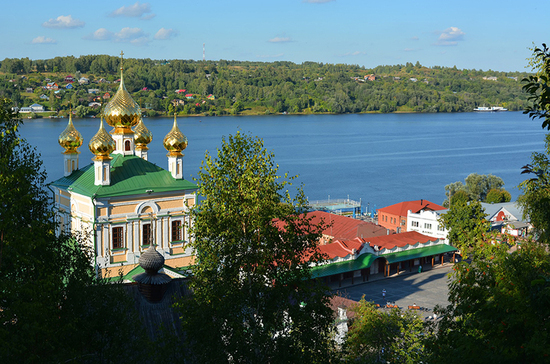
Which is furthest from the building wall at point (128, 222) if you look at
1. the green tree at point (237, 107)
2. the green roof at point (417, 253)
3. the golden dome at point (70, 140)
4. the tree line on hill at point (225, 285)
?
the green tree at point (237, 107)

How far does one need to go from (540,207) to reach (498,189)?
4534cm

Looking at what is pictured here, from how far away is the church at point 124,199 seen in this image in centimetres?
1806

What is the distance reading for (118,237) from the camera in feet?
60.0

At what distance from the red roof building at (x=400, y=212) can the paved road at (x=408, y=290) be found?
9.83 meters

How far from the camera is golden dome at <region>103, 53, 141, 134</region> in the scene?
65.0ft

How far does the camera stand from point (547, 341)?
253 inches

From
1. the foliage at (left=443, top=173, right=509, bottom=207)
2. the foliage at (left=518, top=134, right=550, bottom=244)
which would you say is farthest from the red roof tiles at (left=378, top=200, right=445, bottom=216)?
the foliage at (left=518, top=134, right=550, bottom=244)

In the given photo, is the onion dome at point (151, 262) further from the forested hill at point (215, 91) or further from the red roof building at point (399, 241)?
the forested hill at point (215, 91)

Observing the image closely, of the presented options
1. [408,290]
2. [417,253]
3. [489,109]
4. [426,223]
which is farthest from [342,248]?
[489,109]

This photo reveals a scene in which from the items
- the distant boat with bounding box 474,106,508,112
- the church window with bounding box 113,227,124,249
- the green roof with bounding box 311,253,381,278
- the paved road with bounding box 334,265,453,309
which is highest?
the distant boat with bounding box 474,106,508,112

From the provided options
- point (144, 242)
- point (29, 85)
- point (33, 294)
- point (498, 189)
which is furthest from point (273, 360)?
point (29, 85)

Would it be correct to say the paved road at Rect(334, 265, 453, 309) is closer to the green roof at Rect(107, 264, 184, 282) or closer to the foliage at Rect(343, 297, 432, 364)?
the green roof at Rect(107, 264, 184, 282)

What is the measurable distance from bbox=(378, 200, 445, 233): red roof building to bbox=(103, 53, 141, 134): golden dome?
27.2 meters

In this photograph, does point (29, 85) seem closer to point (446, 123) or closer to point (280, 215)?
point (446, 123)
